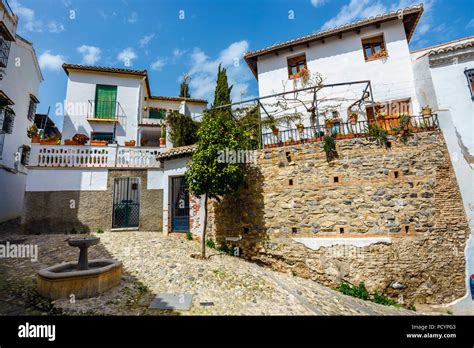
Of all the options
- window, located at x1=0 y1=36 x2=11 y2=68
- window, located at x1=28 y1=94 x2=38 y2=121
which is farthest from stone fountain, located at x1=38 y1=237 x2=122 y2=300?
window, located at x1=28 y1=94 x2=38 y2=121

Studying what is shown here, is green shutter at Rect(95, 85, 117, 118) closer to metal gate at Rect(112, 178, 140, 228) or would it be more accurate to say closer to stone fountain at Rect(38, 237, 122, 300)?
metal gate at Rect(112, 178, 140, 228)

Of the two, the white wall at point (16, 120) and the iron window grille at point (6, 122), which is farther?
the white wall at point (16, 120)

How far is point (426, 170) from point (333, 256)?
175 inches

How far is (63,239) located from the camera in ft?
27.6

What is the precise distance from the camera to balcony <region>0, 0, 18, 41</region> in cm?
1012

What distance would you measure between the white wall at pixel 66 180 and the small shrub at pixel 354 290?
10.5 meters

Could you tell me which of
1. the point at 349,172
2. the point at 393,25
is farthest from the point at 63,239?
the point at 393,25

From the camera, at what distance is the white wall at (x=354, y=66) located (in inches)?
420

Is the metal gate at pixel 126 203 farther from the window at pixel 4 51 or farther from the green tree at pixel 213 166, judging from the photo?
the window at pixel 4 51

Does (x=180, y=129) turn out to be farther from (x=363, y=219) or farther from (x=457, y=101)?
(x=457, y=101)

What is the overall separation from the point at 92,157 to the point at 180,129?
4.40 meters

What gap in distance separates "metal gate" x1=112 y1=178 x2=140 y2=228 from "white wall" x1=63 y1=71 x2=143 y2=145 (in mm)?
4757
